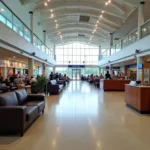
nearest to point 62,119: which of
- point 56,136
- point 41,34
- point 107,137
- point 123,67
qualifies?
point 56,136

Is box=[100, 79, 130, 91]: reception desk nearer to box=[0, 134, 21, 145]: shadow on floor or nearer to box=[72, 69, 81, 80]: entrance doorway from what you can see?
box=[0, 134, 21, 145]: shadow on floor

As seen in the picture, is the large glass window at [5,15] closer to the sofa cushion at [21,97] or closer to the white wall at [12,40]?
the white wall at [12,40]

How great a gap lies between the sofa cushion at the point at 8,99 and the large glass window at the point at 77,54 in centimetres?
3019

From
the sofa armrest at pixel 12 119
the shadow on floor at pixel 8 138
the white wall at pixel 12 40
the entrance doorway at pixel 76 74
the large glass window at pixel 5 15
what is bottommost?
the shadow on floor at pixel 8 138

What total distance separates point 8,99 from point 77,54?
31.9 m

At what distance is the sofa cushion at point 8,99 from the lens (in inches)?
157

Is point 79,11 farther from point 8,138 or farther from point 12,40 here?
point 8,138

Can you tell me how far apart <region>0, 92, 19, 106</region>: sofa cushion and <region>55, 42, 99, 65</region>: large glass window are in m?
30.2

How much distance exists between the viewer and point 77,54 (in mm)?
35719

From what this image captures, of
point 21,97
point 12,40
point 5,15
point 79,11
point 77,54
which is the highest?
point 79,11

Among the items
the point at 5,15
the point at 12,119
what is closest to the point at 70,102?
the point at 12,119

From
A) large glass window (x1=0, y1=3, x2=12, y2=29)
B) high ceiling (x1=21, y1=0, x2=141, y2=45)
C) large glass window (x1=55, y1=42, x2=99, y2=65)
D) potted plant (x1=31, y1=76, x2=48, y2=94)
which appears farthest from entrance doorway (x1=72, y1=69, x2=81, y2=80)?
large glass window (x1=0, y1=3, x2=12, y2=29)

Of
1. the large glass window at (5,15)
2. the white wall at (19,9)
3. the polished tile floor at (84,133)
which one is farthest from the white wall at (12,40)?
the polished tile floor at (84,133)

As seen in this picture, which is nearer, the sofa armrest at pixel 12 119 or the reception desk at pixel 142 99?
the sofa armrest at pixel 12 119
